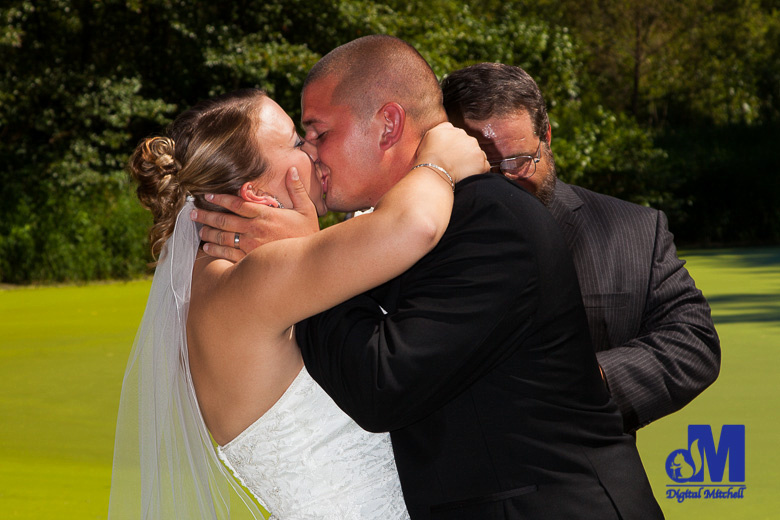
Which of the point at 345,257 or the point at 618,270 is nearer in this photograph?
the point at 345,257

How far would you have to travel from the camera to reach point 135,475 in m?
3.04

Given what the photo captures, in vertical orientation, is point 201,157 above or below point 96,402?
above

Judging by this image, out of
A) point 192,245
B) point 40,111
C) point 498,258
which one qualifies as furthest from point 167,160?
point 40,111

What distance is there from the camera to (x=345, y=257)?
185cm

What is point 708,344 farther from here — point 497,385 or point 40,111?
point 40,111

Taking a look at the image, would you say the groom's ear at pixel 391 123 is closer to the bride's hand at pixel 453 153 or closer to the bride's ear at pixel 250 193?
the bride's hand at pixel 453 153

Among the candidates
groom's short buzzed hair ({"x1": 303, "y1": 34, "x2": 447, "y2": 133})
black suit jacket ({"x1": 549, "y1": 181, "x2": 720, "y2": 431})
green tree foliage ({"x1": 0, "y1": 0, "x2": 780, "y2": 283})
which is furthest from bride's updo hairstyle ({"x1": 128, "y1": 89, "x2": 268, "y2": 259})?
green tree foliage ({"x1": 0, "y1": 0, "x2": 780, "y2": 283})

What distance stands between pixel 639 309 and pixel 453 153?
4.02ft

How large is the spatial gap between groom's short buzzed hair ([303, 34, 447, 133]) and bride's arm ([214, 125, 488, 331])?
0.28 m
